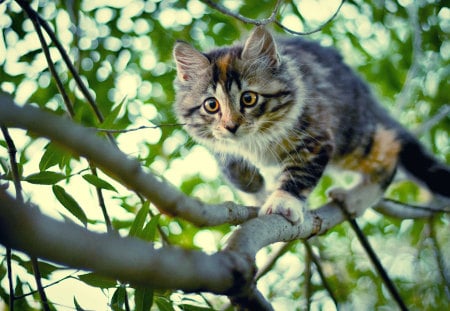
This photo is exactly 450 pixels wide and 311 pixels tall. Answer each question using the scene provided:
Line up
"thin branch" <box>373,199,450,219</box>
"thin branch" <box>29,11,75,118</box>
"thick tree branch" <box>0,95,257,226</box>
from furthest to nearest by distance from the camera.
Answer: "thin branch" <box>373,199,450,219</box> → "thin branch" <box>29,11,75,118</box> → "thick tree branch" <box>0,95,257,226</box>

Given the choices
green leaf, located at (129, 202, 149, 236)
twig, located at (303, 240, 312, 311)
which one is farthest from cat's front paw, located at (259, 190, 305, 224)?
green leaf, located at (129, 202, 149, 236)

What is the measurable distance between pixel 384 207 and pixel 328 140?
83 cm

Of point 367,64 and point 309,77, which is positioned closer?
point 309,77

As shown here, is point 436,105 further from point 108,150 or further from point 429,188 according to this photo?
point 108,150

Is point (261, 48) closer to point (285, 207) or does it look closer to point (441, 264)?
point (285, 207)

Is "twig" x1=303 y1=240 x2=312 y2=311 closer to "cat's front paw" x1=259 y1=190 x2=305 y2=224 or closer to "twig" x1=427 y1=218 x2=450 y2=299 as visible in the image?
"cat's front paw" x1=259 y1=190 x2=305 y2=224

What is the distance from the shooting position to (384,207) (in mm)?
4000

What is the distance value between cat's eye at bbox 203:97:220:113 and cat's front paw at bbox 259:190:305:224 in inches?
27.8

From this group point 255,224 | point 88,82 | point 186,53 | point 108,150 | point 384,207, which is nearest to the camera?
point 108,150

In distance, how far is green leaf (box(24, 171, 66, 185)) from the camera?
6.98 ft

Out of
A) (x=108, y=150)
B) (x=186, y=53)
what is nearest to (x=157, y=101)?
(x=186, y=53)

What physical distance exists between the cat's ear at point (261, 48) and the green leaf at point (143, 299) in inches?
76.4

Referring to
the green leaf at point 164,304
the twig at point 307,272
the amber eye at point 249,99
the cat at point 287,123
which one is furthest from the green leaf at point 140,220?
the amber eye at point 249,99

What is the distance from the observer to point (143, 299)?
79.9 inches
